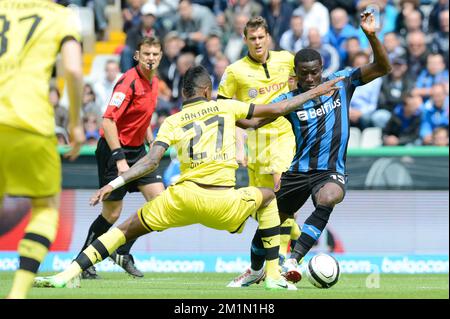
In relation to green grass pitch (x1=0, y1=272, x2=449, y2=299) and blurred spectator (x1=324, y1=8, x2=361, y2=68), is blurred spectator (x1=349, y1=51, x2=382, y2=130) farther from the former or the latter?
green grass pitch (x1=0, y1=272, x2=449, y2=299)

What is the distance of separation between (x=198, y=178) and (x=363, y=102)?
30.7 ft

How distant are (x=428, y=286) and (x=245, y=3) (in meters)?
10.9

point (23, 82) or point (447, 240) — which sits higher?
point (23, 82)

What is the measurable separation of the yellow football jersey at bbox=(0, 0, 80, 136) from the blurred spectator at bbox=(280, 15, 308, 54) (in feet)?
41.9

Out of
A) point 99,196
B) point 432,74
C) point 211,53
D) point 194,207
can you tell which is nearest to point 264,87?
point 194,207

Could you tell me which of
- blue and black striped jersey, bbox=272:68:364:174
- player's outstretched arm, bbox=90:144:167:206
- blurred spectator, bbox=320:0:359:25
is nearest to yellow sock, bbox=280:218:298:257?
blue and black striped jersey, bbox=272:68:364:174

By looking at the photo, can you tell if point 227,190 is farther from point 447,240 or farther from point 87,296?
point 447,240

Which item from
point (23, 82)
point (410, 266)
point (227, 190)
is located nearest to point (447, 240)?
point (410, 266)

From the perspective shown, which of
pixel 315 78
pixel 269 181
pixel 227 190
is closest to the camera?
pixel 227 190

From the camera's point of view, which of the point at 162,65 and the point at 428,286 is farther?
the point at 162,65

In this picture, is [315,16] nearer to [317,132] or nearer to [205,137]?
[317,132]

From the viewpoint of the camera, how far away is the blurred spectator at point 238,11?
2191cm

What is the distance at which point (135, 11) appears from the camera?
2297cm

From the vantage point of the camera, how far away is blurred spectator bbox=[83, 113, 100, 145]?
1862 centimetres
